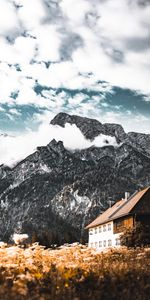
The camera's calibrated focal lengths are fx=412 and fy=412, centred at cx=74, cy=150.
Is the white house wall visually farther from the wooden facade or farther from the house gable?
the house gable

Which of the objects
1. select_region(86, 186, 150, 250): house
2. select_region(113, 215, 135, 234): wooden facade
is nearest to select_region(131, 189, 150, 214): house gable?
select_region(86, 186, 150, 250): house

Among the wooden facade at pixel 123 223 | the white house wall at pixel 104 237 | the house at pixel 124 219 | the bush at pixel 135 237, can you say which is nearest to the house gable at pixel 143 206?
the house at pixel 124 219

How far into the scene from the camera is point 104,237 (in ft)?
228

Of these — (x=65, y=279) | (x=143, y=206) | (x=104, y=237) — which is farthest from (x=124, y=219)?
(x=65, y=279)

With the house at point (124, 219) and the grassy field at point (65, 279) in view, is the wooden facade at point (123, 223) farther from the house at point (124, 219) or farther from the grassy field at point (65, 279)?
the grassy field at point (65, 279)

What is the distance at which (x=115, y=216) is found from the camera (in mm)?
62812

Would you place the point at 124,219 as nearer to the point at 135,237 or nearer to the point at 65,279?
the point at 135,237

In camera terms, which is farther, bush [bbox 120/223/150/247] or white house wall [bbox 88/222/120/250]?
white house wall [bbox 88/222/120/250]

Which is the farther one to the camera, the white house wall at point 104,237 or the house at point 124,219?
the white house wall at point 104,237

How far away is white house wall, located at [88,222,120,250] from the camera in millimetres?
62781

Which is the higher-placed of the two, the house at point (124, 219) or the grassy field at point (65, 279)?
the house at point (124, 219)

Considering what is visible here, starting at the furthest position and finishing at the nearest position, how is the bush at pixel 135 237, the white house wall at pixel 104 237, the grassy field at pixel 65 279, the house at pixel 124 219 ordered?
the white house wall at pixel 104 237, the house at pixel 124 219, the bush at pixel 135 237, the grassy field at pixel 65 279

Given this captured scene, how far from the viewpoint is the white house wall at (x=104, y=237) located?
62.8m

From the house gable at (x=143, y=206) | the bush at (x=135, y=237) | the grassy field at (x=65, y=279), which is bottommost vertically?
the grassy field at (x=65, y=279)
